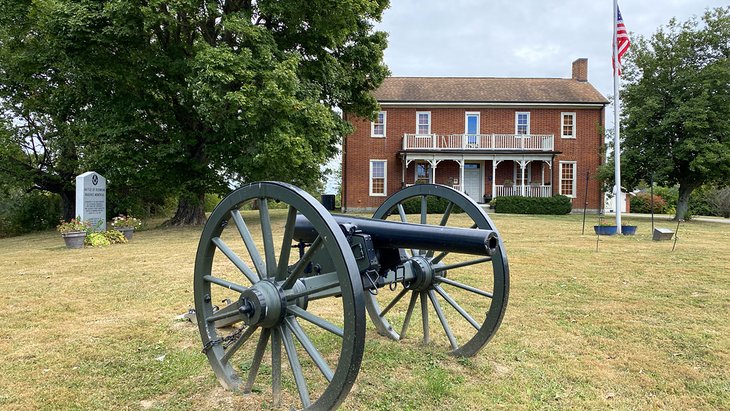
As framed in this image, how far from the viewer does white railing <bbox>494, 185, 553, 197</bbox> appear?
2717 cm

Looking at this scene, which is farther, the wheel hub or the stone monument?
the stone monument

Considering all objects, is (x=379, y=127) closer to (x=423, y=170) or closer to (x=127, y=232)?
(x=423, y=170)

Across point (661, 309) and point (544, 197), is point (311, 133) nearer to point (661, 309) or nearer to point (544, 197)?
point (661, 309)

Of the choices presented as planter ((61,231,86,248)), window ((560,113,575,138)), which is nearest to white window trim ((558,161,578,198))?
window ((560,113,575,138))

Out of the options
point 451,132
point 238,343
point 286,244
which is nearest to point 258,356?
point 238,343

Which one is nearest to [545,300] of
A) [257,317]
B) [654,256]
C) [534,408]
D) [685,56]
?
[534,408]

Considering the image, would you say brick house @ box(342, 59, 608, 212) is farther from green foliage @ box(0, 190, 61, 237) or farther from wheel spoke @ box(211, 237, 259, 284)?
wheel spoke @ box(211, 237, 259, 284)

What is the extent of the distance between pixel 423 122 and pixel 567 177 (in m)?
9.35

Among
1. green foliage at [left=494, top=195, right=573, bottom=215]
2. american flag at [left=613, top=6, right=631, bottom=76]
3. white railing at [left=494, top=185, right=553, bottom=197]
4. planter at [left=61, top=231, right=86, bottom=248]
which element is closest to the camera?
planter at [left=61, top=231, right=86, bottom=248]

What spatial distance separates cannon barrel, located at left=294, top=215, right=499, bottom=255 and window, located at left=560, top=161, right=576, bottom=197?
28.0 m

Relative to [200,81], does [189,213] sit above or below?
below

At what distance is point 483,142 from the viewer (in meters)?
27.3

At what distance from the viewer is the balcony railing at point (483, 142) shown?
88.7ft

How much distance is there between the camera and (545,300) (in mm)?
6039
